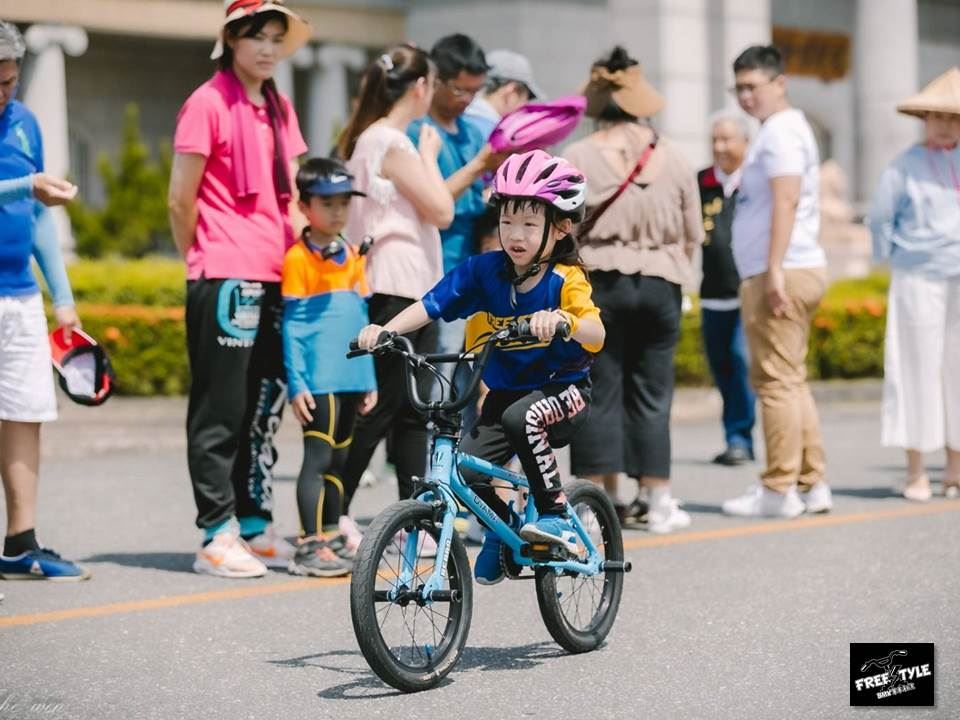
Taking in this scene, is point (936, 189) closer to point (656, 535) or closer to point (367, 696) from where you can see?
point (656, 535)

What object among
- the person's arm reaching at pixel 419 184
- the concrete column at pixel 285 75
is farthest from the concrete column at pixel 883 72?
the person's arm reaching at pixel 419 184

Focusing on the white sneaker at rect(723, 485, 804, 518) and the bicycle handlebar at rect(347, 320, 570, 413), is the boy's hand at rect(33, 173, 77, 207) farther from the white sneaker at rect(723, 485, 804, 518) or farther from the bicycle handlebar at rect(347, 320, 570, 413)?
the white sneaker at rect(723, 485, 804, 518)

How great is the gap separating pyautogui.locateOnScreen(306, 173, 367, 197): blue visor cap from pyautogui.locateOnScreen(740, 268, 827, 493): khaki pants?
2.42 metres

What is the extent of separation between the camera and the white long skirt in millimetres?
9211

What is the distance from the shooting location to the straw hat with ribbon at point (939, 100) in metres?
8.94

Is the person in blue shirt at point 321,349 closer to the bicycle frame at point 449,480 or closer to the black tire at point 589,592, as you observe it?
the black tire at point 589,592

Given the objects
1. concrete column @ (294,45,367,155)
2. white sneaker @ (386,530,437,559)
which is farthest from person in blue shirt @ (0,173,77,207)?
concrete column @ (294,45,367,155)

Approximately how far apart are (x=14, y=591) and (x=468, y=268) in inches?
91.1

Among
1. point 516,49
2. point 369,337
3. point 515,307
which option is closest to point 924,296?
point 515,307

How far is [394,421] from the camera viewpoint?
7727mm

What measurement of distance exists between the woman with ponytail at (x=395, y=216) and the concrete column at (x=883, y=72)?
20337 millimetres

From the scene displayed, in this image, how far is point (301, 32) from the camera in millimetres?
7324

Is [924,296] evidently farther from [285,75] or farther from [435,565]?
[285,75]

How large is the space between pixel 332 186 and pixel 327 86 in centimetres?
1908
